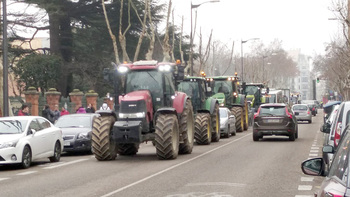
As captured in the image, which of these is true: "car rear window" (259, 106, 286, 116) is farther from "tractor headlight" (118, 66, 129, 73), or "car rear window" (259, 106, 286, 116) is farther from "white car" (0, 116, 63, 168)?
"white car" (0, 116, 63, 168)

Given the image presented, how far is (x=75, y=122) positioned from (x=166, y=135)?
20.7 ft

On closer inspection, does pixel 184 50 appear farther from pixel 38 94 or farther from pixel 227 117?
pixel 227 117

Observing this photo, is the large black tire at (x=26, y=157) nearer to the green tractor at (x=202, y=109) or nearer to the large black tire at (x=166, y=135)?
the large black tire at (x=166, y=135)

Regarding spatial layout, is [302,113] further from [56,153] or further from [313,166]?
[313,166]

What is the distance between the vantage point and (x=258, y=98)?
52750 millimetres

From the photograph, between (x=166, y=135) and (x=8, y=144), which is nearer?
(x=8, y=144)

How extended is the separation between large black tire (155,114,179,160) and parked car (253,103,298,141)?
409 inches

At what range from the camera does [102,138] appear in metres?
19.5

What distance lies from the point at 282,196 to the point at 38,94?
29760mm

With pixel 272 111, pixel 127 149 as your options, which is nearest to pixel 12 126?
pixel 127 149

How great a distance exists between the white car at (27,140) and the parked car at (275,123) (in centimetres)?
1125

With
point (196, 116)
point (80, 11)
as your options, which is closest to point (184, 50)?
point (80, 11)

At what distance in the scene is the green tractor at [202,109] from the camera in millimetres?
26875

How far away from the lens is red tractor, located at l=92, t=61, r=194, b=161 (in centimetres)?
1945
